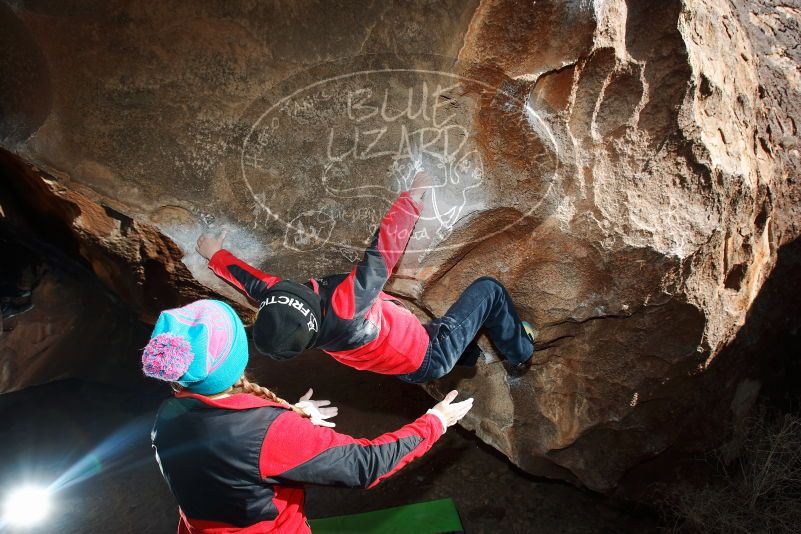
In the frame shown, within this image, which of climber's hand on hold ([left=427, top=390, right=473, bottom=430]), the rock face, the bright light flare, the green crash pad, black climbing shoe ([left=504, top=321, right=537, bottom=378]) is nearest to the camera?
climber's hand on hold ([left=427, top=390, right=473, bottom=430])

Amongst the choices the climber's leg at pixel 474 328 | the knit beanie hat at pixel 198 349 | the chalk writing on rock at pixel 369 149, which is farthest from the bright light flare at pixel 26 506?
the knit beanie hat at pixel 198 349

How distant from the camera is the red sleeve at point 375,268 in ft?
5.80

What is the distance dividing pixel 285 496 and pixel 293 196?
1.16 meters

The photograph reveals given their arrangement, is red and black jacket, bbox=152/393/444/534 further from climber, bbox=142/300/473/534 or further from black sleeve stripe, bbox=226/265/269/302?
black sleeve stripe, bbox=226/265/269/302

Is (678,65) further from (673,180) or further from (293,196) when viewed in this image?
(293,196)

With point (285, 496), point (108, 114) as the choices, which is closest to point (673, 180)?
point (285, 496)

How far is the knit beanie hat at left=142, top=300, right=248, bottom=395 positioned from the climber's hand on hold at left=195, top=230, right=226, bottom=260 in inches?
34.0

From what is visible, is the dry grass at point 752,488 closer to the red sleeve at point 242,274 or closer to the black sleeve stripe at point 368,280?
the black sleeve stripe at point 368,280

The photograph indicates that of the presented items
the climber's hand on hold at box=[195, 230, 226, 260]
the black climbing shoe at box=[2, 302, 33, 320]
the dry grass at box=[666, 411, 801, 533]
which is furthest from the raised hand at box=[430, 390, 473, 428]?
the black climbing shoe at box=[2, 302, 33, 320]

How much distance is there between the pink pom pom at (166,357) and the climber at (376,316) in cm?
31

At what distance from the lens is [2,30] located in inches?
77.0

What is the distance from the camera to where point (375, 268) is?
5.94 ft

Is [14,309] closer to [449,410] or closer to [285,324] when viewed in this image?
[285,324]

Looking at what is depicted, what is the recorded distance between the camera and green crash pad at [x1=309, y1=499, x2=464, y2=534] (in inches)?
112
